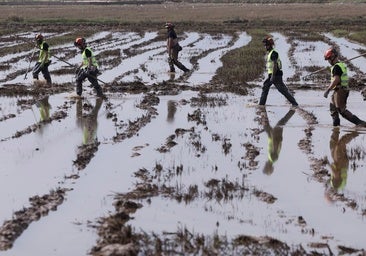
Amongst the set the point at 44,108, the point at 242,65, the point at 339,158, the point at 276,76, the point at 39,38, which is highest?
the point at 39,38

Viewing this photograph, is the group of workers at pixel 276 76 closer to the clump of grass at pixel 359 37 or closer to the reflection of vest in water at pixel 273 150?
the reflection of vest in water at pixel 273 150

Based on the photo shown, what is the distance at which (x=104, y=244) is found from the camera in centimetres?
605

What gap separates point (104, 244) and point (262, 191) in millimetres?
2595

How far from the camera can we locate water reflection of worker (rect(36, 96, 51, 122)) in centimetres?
1309

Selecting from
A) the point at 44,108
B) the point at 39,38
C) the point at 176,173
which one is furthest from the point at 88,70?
the point at 176,173

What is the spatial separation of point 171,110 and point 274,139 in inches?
137

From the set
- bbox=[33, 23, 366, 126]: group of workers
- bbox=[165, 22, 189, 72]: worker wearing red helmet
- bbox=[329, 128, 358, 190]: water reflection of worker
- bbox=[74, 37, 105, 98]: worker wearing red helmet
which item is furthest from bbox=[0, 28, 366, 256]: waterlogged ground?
bbox=[165, 22, 189, 72]: worker wearing red helmet

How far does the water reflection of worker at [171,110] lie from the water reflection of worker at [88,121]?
1514 millimetres

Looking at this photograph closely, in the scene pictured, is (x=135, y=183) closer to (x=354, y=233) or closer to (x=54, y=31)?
(x=354, y=233)

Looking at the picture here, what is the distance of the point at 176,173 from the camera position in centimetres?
873

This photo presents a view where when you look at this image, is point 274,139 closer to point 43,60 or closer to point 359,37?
point 43,60

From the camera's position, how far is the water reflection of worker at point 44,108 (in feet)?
42.9

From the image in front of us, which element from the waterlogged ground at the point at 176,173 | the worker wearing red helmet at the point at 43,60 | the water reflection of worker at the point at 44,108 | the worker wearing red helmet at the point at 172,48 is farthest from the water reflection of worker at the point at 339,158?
the worker wearing red helmet at the point at 172,48

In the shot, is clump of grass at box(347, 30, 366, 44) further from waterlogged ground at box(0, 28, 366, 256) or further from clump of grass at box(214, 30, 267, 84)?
waterlogged ground at box(0, 28, 366, 256)
